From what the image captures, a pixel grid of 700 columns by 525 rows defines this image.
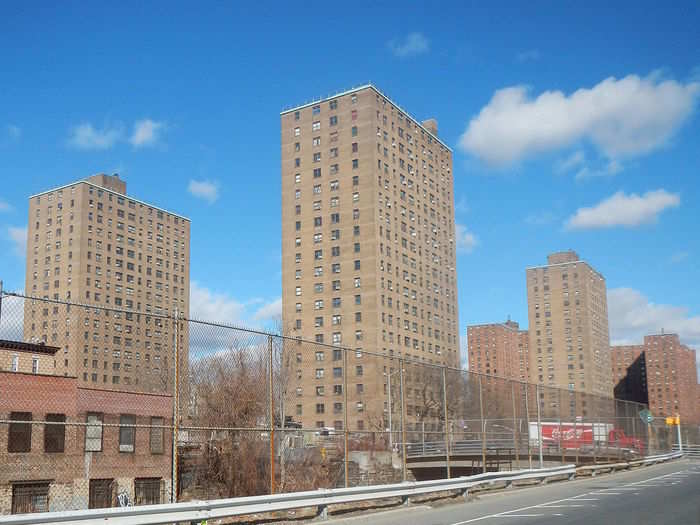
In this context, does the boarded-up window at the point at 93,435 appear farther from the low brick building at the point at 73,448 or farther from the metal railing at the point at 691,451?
the metal railing at the point at 691,451

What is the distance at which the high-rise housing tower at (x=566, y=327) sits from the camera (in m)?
189

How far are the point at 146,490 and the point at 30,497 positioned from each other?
18.4 feet

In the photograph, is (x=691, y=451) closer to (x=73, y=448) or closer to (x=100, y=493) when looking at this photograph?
(x=100, y=493)

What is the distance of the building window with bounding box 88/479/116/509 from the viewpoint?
22764 mm

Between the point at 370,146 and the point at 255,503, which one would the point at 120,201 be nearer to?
the point at 370,146

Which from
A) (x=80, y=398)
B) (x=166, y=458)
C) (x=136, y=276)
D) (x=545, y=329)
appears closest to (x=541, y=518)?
(x=166, y=458)

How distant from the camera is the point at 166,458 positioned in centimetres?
2281

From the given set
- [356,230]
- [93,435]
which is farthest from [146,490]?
[356,230]

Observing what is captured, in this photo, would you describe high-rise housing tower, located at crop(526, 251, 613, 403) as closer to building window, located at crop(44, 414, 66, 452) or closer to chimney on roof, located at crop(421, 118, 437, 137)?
chimney on roof, located at crop(421, 118, 437, 137)

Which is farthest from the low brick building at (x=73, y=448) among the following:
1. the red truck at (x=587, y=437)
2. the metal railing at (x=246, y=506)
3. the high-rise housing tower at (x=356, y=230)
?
the high-rise housing tower at (x=356, y=230)

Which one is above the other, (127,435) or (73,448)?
(127,435)

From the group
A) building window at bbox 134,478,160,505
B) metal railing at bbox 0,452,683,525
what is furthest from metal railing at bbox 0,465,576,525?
building window at bbox 134,478,160,505

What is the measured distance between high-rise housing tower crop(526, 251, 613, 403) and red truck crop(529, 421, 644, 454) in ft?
475

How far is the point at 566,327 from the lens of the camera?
7495 inches
